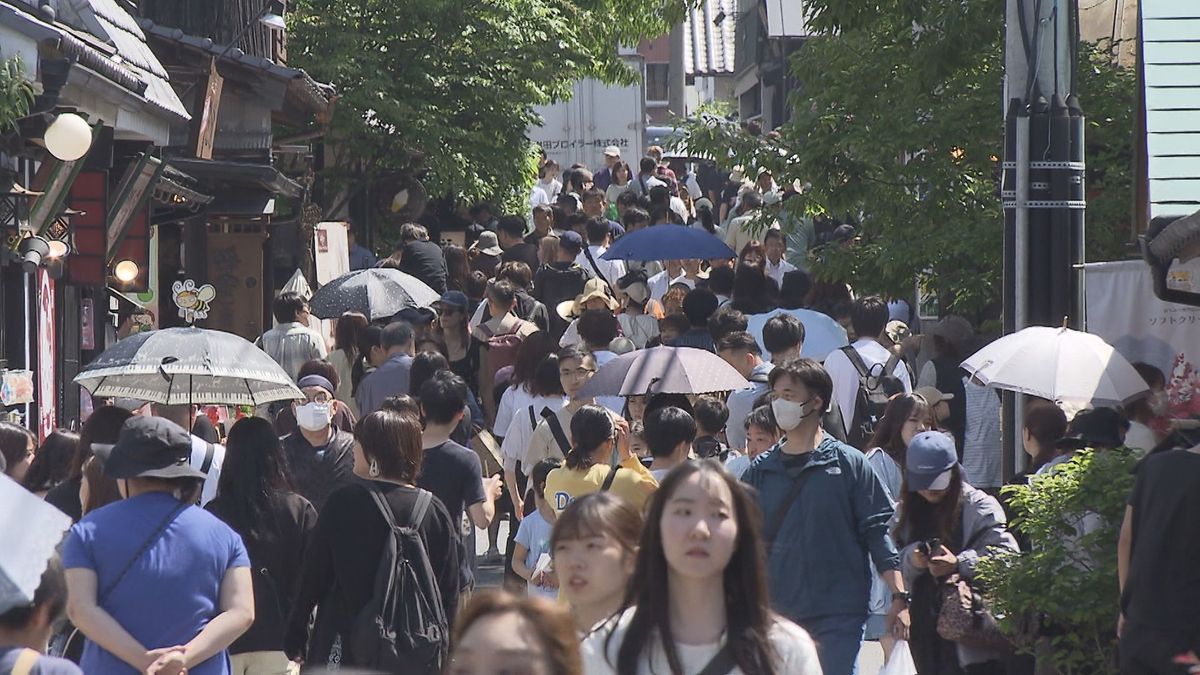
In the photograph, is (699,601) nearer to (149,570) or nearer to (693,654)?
(693,654)

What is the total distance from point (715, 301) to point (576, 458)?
18.5 feet

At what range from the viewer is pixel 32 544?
172 inches

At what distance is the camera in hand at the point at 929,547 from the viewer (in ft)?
27.1

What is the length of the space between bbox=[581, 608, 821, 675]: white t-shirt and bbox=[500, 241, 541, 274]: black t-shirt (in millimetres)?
16336

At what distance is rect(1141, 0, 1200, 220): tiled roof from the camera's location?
9.40 meters

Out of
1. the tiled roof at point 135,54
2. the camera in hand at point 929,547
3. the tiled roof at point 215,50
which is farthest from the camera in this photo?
the tiled roof at point 215,50

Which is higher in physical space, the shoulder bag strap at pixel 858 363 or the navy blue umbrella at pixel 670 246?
the navy blue umbrella at pixel 670 246

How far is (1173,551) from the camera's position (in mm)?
7102

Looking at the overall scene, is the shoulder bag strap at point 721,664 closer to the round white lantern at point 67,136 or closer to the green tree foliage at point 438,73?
the round white lantern at point 67,136

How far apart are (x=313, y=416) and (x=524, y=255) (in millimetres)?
11782

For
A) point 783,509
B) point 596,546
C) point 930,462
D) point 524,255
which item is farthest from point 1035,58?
point 524,255

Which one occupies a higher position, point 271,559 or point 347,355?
point 347,355

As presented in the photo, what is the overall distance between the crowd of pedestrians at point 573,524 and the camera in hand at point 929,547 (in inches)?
1.0

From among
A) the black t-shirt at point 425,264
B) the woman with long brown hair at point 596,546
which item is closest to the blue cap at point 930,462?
the woman with long brown hair at point 596,546
